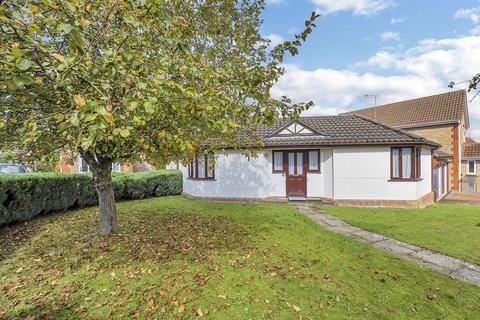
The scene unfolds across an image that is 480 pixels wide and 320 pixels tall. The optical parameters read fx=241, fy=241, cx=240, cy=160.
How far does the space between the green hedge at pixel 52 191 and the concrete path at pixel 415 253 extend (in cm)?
1005

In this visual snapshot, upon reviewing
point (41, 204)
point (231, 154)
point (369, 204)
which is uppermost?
point (231, 154)

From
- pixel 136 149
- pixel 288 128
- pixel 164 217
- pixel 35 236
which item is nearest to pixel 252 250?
pixel 136 149

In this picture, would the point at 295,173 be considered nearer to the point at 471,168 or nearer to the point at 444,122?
the point at 444,122

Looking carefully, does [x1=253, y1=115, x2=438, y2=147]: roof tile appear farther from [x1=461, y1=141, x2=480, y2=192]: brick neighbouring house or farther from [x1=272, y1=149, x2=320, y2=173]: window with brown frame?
[x1=461, y1=141, x2=480, y2=192]: brick neighbouring house

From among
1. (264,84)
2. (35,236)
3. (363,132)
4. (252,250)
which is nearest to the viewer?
(264,84)

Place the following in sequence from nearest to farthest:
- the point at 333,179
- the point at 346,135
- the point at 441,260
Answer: the point at 441,260 < the point at 333,179 < the point at 346,135

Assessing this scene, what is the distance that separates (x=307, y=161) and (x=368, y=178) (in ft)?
10.4

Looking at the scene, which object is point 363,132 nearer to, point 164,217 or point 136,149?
point 164,217

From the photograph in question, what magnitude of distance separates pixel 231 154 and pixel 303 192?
15.2ft

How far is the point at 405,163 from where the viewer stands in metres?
12.0

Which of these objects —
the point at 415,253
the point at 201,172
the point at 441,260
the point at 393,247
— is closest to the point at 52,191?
the point at 201,172

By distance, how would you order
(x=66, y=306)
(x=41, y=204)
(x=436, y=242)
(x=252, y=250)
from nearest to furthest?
(x=66, y=306), (x=252, y=250), (x=436, y=242), (x=41, y=204)

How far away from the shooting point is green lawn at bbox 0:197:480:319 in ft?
12.5

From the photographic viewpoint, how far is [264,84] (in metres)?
4.81
